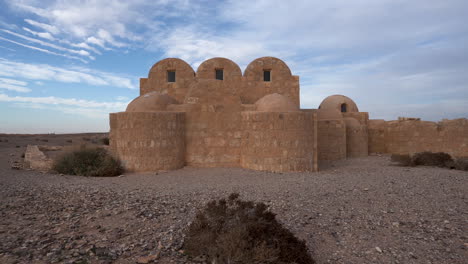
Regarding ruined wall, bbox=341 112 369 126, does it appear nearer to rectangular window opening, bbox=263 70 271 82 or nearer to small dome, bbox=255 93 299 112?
rectangular window opening, bbox=263 70 271 82

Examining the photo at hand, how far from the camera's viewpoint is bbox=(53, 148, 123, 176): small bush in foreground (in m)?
7.43

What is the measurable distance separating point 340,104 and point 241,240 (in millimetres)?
12667

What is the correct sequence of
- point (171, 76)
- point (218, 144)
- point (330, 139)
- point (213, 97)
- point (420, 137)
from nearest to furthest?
point (218, 144) < point (213, 97) < point (330, 139) < point (171, 76) < point (420, 137)

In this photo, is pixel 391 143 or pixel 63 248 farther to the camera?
pixel 391 143

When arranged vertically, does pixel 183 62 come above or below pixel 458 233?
above

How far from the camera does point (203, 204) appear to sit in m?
4.41

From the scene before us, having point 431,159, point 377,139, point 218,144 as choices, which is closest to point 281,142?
point 218,144

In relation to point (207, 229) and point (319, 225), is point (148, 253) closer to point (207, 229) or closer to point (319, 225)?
point (207, 229)

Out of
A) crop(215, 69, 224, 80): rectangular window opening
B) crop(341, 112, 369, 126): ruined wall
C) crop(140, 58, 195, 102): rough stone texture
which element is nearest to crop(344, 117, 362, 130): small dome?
crop(341, 112, 369, 126): ruined wall

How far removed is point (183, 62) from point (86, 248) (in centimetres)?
969

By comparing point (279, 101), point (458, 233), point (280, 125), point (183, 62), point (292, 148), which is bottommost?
point (458, 233)

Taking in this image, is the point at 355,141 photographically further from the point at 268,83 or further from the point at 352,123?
the point at 268,83

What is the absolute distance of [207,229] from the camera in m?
2.98

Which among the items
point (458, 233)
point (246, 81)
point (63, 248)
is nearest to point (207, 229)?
point (63, 248)
